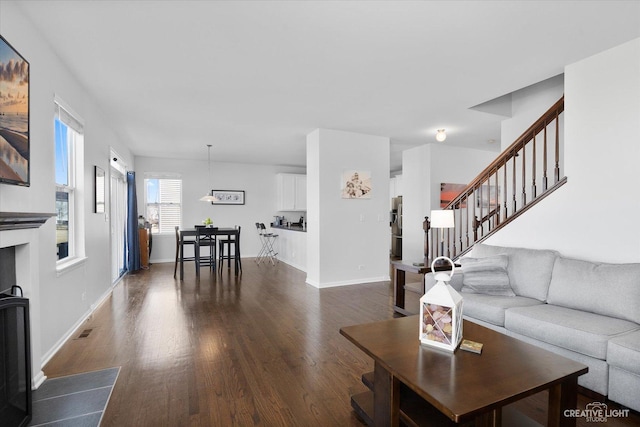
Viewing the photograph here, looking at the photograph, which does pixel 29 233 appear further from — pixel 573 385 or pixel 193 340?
pixel 573 385

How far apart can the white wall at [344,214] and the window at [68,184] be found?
3116 mm

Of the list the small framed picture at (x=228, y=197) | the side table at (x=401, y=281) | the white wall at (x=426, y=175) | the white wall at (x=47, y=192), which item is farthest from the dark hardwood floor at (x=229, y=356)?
the small framed picture at (x=228, y=197)

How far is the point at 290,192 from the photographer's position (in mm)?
8773

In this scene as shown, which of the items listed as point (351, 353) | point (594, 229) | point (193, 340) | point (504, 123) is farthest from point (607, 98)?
point (193, 340)

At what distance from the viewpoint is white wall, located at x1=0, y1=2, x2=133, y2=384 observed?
2184 mm

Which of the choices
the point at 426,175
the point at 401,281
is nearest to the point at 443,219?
the point at 401,281

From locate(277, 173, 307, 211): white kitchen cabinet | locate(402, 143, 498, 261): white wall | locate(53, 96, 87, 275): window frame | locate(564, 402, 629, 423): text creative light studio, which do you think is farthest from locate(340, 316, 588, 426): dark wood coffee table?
locate(277, 173, 307, 211): white kitchen cabinet

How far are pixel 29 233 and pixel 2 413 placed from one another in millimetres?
1044

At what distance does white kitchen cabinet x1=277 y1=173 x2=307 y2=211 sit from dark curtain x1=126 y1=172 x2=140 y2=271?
350 centimetres

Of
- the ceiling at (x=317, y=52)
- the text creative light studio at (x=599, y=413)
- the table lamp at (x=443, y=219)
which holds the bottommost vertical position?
the text creative light studio at (x=599, y=413)

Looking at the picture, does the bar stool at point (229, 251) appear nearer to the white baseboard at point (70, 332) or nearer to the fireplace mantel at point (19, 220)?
the white baseboard at point (70, 332)

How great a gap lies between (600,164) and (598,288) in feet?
3.79

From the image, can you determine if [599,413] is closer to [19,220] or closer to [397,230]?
[19,220]

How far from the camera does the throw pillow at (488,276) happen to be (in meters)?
2.96
